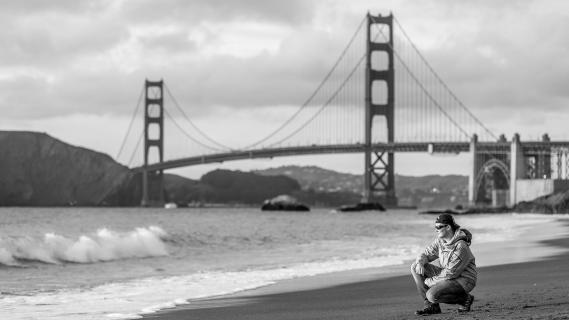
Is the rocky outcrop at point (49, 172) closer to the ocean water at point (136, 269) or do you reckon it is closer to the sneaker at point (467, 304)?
the ocean water at point (136, 269)

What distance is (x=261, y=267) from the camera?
56.7ft

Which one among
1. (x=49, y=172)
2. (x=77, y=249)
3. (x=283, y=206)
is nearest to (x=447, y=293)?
(x=77, y=249)

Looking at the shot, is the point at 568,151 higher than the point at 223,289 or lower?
higher

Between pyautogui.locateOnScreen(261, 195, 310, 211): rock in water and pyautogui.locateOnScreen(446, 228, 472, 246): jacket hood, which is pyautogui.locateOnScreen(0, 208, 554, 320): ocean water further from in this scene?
pyautogui.locateOnScreen(261, 195, 310, 211): rock in water

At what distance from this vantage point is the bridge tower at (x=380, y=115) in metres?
95.8

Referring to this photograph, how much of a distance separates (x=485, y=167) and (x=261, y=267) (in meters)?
75.7

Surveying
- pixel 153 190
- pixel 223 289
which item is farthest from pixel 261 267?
pixel 153 190

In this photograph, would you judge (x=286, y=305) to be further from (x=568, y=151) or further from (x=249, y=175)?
(x=249, y=175)

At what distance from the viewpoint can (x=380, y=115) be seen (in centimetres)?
10112

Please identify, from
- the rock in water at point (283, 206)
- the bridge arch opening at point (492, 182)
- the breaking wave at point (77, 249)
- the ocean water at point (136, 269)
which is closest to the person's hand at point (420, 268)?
the ocean water at point (136, 269)

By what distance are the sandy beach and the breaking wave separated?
7779 mm

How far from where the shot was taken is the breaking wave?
63.9 feet

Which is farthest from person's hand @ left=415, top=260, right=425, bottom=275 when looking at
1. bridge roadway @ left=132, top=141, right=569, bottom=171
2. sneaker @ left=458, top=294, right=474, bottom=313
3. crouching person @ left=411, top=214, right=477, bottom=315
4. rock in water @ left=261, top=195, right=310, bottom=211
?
rock in water @ left=261, top=195, right=310, bottom=211

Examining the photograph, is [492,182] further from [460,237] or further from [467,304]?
[460,237]
